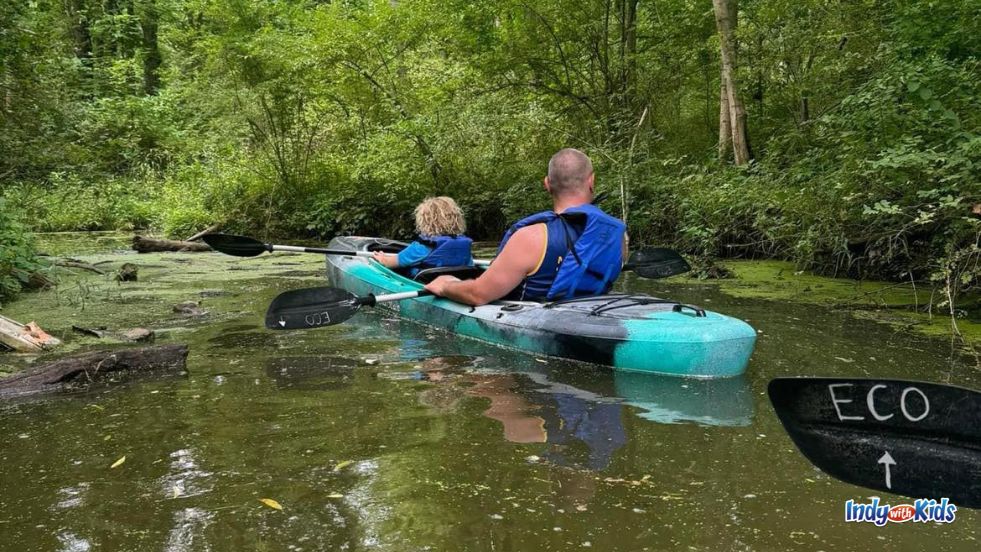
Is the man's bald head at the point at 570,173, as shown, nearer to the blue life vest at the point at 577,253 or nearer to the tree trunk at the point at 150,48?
the blue life vest at the point at 577,253

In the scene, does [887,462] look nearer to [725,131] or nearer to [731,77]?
[731,77]

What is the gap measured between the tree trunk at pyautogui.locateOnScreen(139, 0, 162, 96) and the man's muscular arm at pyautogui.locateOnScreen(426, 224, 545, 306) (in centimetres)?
2064

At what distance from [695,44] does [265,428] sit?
10674mm

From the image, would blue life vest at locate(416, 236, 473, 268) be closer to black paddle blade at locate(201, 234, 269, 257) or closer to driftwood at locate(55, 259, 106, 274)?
black paddle blade at locate(201, 234, 269, 257)

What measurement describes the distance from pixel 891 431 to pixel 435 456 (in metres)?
1.68

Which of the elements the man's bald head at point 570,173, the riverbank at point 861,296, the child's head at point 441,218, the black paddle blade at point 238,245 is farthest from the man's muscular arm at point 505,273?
the riverbank at point 861,296

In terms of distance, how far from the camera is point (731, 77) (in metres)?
9.81

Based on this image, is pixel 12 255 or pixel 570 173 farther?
pixel 12 255

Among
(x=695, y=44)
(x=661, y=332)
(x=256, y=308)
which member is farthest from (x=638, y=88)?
(x=661, y=332)

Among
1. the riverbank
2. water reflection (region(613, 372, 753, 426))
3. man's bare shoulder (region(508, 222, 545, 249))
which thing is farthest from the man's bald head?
the riverbank

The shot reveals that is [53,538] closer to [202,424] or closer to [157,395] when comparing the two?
[202,424]

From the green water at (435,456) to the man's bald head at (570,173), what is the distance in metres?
1.04

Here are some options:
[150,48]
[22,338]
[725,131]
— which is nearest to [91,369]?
[22,338]

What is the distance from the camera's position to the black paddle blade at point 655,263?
6023 millimetres
